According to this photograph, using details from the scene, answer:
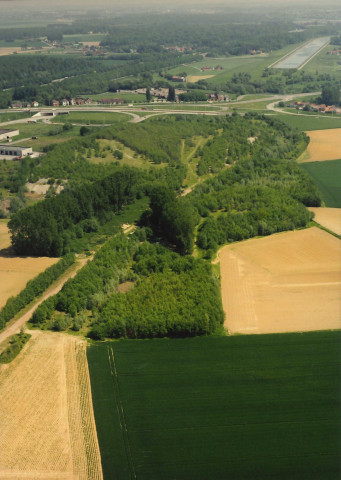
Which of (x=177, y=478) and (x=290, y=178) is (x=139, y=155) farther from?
(x=177, y=478)

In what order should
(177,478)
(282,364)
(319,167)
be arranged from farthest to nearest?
(319,167)
(282,364)
(177,478)

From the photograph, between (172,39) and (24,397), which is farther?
(172,39)

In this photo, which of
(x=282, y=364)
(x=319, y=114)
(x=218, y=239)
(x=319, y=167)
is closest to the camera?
(x=282, y=364)

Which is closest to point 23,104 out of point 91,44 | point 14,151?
point 14,151

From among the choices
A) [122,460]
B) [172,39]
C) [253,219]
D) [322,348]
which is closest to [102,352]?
[122,460]

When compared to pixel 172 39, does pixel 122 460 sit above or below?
below

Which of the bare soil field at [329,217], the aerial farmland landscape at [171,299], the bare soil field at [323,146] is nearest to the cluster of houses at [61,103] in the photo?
the aerial farmland landscape at [171,299]

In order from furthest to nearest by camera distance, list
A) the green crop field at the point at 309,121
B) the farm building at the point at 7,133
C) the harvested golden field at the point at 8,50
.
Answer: the harvested golden field at the point at 8,50, the green crop field at the point at 309,121, the farm building at the point at 7,133

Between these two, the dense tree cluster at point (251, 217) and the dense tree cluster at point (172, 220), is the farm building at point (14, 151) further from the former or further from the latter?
the dense tree cluster at point (251, 217)
